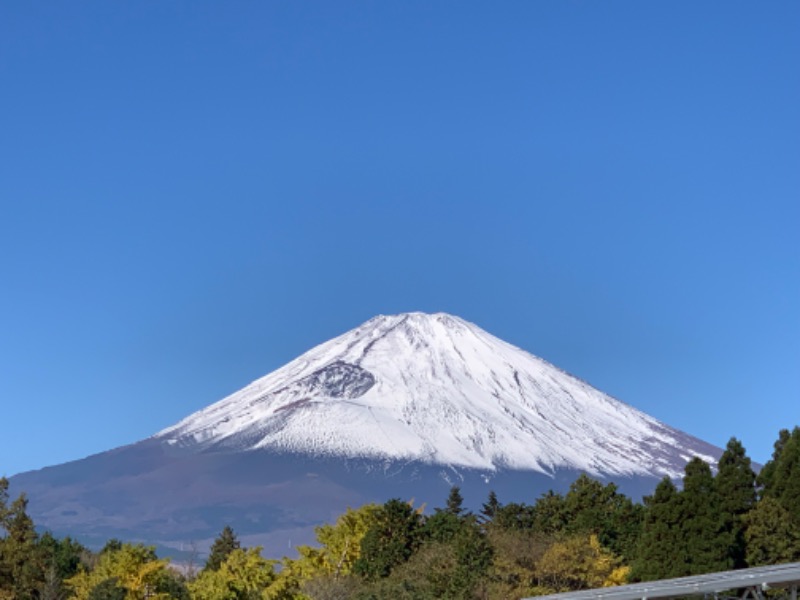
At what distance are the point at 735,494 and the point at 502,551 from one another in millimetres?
11394

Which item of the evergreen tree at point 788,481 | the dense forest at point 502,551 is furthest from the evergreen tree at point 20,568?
the evergreen tree at point 788,481

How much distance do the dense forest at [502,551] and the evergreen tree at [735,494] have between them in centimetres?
6

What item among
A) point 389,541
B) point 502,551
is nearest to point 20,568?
point 389,541

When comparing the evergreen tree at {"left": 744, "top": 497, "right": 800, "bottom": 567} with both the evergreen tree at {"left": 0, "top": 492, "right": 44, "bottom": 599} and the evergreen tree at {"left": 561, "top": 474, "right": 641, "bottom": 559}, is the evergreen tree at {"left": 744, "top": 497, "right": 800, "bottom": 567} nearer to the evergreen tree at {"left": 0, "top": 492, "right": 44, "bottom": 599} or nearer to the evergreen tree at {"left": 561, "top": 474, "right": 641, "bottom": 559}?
the evergreen tree at {"left": 561, "top": 474, "right": 641, "bottom": 559}

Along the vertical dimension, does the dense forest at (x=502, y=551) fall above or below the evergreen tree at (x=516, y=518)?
below

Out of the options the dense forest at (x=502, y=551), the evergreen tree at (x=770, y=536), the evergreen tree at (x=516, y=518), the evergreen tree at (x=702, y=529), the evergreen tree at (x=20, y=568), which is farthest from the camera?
the evergreen tree at (x=516, y=518)

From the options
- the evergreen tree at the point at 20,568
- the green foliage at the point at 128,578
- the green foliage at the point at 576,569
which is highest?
the evergreen tree at the point at 20,568

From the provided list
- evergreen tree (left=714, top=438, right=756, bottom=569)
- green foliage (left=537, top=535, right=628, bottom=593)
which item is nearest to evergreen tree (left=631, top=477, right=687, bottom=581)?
evergreen tree (left=714, top=438, right=756, bottom=569)

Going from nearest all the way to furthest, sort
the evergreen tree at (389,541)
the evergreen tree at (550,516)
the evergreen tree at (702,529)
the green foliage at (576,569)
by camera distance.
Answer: the evergreen tree at (702,529) → the green foliage at (576,569) → the evergreen tree at (389,541) → the evergreen tree at (550,516)

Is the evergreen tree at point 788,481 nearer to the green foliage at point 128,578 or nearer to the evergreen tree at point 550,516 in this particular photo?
the evergreen tree at point 550,516

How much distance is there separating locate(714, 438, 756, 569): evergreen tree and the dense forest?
0.18ft

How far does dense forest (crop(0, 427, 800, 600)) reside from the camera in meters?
55.6

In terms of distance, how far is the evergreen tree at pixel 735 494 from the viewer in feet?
183

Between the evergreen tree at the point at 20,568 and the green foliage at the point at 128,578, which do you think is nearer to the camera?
the green foliage at the point at 128,578
